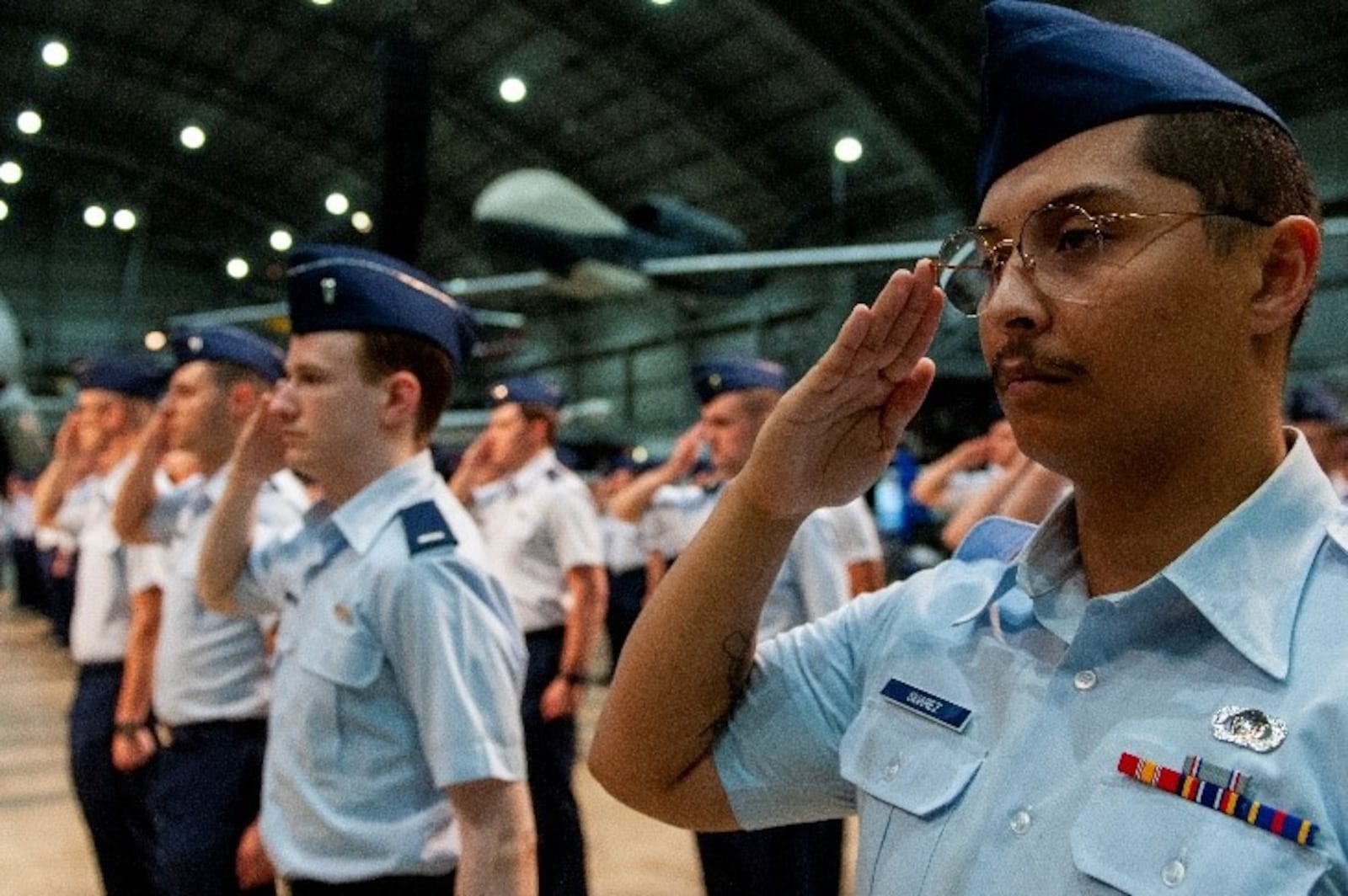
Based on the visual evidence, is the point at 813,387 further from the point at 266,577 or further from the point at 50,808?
the point at 50,808

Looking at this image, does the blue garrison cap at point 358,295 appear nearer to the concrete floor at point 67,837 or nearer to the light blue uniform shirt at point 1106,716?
the light blue uniform shirt at point 1106,716

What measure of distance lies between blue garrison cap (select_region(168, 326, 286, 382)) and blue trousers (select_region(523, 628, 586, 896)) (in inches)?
43.1

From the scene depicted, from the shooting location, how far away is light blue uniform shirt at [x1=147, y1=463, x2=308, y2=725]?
7.68 ft

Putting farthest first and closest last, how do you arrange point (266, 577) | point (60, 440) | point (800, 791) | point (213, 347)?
point (60, 440)
point (213, 347)
point (266, 577)
point (800, 791)

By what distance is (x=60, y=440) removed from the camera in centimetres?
464

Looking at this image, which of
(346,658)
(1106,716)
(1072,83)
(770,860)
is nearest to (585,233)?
(346,658)

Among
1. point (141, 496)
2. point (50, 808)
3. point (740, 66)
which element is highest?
point (740, 66)

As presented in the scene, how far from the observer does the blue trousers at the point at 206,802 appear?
208 cm

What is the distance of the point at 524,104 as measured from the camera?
2746 mm

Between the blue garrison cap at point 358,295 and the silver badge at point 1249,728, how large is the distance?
4.50ft

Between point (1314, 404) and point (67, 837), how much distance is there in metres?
4.19

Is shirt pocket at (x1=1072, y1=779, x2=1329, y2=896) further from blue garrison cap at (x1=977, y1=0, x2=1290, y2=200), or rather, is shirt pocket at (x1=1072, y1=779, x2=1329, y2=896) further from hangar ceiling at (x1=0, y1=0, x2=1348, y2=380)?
hangar ceiling at (x1=0, y1=0, x2=1348, y2=380)

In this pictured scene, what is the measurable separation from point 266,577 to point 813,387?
1.52 meters

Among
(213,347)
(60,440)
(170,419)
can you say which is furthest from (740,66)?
(60,440)
